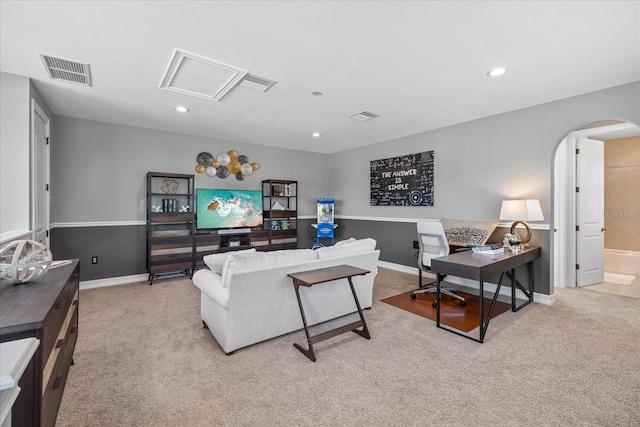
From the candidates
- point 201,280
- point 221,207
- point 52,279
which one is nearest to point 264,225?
point 221,207

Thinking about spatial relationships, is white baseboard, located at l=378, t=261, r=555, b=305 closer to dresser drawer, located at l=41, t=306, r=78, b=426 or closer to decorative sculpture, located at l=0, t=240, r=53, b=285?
dresser drawer, located at l=41, t=306, r=78, b=426

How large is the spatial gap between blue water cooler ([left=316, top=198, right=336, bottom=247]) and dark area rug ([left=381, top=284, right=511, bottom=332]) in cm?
270

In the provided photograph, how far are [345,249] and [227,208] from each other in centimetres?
322

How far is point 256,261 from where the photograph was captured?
2.52 meters

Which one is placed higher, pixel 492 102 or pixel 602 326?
pixel 492 102

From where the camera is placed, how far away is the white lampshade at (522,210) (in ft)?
11.9

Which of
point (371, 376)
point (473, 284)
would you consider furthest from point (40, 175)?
point (473, 284)

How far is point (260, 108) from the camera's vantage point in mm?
4008

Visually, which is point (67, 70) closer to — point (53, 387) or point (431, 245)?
point (53, 387)

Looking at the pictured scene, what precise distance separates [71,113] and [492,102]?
5.75 metres

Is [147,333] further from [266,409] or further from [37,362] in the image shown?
[37,362]

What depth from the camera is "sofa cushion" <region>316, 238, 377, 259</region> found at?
9.79ft

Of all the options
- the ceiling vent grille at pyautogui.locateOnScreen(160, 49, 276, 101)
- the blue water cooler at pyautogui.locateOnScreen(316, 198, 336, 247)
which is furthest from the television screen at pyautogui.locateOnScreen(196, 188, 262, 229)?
the ceiling vent grille at pyautogui.locateOnScreen(160, 49, 276, 101)

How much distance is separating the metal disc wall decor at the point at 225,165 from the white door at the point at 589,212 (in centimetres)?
553
